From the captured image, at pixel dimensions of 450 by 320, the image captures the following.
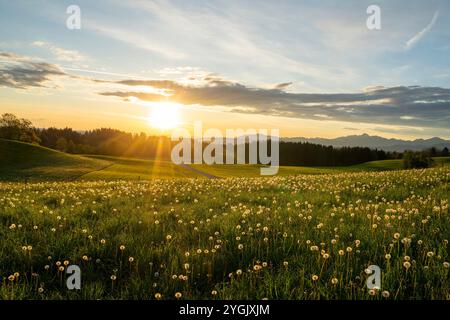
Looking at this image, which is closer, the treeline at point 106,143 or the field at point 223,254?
the field at point 223,254

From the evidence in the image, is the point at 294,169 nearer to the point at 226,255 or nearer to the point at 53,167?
the point at 53,167

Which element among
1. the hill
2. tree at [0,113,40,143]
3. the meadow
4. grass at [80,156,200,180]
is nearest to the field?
the meadow

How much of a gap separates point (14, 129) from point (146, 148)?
67353 millimetres

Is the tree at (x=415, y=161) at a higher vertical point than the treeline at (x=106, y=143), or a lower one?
lower

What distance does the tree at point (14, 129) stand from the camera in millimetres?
122000

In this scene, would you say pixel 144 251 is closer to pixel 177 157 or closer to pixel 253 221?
pixel 253 221

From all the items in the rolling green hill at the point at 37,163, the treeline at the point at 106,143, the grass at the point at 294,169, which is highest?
the treeline at the point at 106,143

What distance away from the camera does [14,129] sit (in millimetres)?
122938

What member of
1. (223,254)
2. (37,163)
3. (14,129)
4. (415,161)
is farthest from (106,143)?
(223,254)

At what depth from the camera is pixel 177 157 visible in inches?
5389

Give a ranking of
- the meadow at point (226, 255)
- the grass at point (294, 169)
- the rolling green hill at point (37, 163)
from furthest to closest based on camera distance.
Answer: the grass at point (294, 169) → the rolling green hill at point (37, 163) → the meadow at point (226, 255)

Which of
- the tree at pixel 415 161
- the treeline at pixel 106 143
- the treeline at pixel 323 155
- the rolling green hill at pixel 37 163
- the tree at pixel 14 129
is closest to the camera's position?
the rolling green hill at pixel 37 163

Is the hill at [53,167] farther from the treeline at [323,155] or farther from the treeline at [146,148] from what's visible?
the treeline at [323,155]

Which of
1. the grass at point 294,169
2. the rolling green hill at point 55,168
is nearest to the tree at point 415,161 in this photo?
the grass at point 294,169
